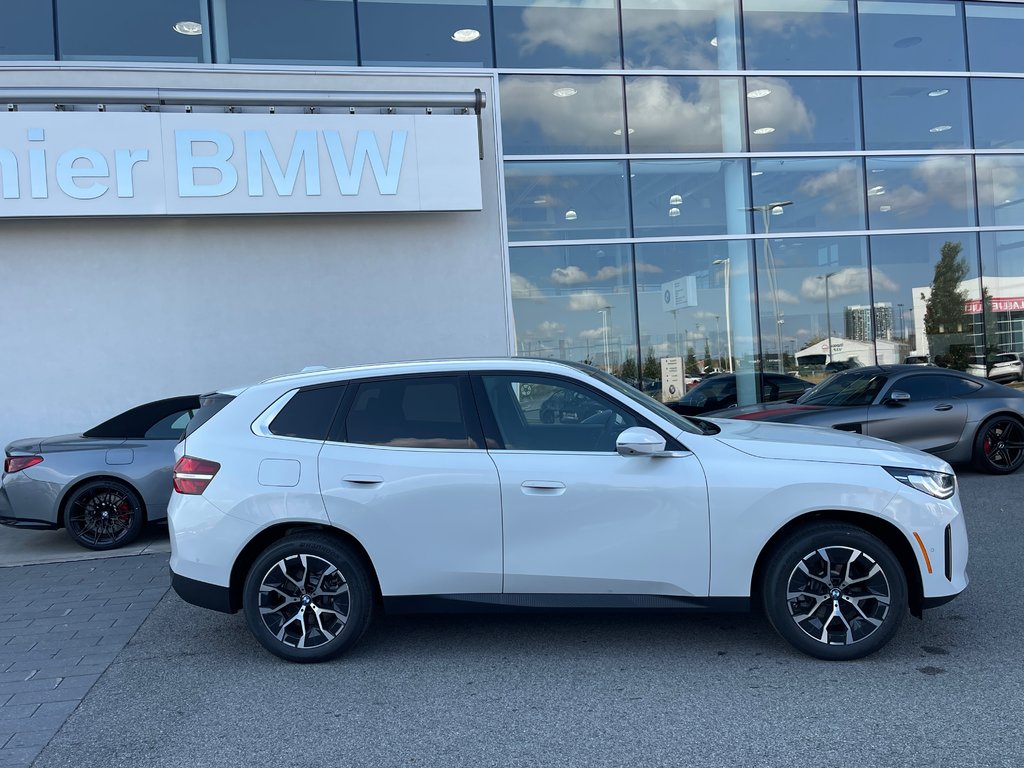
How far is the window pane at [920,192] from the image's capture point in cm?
1423

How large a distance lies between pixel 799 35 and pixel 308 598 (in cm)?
1358

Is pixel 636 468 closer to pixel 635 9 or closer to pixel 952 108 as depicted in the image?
pixel 635 9

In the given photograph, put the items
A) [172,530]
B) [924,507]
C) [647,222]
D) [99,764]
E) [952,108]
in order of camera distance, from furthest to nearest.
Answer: [952,108] → [647,222] → [172,530] → [924,507] → [99,764]

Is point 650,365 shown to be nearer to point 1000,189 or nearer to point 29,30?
point 1000,189

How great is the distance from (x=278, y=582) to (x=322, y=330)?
7409mm

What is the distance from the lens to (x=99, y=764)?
11.3ft

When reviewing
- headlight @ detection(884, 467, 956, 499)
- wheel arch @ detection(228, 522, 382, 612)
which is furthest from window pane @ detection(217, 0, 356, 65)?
headlight @ detection(884, 467, 956, 499)

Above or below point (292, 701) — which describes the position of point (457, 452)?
above

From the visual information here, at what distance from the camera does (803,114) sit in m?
14.1

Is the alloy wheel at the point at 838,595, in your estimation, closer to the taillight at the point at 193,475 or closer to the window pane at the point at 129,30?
the taillight at the point at 193,475

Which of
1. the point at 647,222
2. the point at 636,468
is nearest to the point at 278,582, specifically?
the point at 636,468

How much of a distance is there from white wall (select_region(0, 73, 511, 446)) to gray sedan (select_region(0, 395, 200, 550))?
3404 millimetres

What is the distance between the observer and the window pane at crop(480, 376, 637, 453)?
4449 millimetres

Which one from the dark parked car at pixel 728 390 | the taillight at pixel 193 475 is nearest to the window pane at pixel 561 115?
the dark parked car at pixel 728 390
